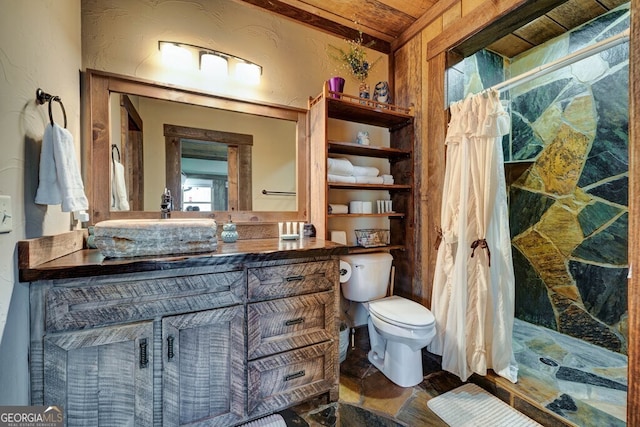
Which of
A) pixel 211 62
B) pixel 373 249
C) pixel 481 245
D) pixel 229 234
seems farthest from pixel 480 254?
pixel 211 62

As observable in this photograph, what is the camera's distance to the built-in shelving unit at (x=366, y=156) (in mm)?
1841

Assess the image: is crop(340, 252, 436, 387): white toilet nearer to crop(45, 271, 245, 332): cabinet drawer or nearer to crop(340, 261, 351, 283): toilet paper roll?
crop(340, 261, 351, 283): toilet paper roll

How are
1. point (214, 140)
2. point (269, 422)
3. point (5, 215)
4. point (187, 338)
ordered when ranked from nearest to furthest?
point (5, 215), point (187, 338), point (269, 422), point (214, 140)

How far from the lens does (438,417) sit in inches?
54.7

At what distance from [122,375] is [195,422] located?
40cm

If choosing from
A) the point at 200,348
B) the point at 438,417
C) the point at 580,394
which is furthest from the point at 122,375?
the point at 580,394

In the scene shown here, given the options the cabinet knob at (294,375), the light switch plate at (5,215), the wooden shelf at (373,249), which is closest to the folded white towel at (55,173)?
the light switch plate at (5,215)

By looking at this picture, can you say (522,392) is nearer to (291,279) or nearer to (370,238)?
(370,238)

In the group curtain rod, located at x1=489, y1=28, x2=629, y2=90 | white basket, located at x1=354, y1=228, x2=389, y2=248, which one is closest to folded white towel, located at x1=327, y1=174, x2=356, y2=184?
white basket, located at x1=354, y1=228, x2=389, y2=248

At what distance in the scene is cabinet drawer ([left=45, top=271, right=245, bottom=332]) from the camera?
3.10 feet

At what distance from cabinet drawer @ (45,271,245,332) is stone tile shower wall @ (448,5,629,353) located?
2.08 metres

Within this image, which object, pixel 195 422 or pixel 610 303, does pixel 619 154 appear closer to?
pixel 610 303

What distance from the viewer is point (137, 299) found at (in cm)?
104

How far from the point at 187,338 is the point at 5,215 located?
0.77 metres
